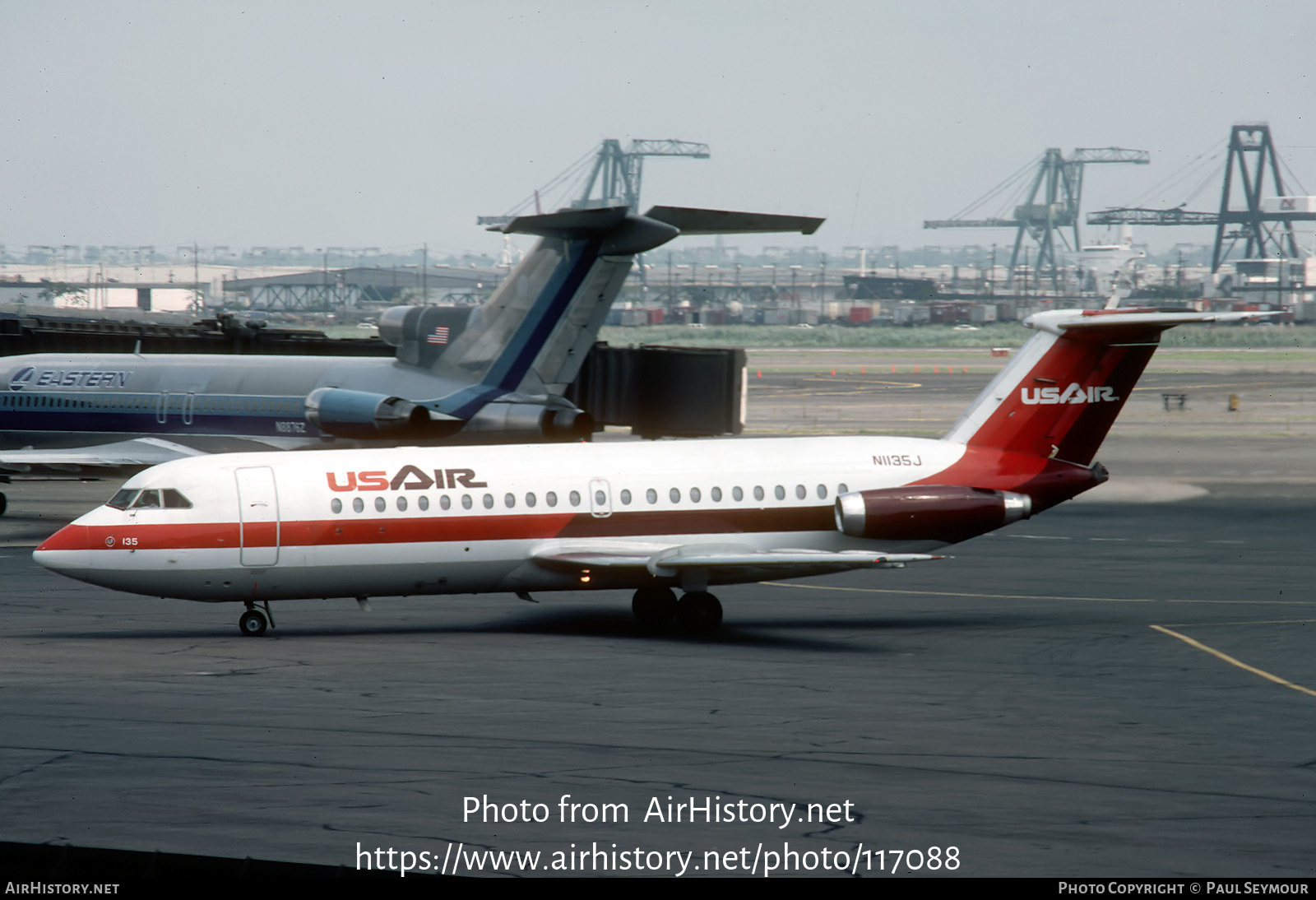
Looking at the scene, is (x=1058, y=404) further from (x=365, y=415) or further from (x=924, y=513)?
(x=365, y=415)

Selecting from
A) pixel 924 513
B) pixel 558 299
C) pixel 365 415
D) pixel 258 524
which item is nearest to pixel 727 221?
pixel 558 299

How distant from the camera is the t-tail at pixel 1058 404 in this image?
27469mm

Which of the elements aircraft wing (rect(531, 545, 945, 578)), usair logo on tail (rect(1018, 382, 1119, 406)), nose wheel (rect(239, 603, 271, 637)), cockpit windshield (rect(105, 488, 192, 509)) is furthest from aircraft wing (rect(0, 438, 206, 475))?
usair logo on tail (rect(1018, 382, 1119, 406))

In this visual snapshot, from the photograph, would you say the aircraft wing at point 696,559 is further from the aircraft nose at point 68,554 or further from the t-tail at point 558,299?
the t-tail at point 558,299

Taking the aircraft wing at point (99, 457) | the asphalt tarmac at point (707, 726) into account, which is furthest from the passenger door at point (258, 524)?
the aircraft wing at point (99, 457)

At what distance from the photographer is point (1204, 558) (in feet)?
114

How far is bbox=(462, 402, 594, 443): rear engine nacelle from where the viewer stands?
36.2 metres

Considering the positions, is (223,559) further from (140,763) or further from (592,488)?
(140,763)

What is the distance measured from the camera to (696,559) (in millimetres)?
24359

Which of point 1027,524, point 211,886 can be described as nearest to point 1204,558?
point 1027,524

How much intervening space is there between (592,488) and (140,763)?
37.9 ft

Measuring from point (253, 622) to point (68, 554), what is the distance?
3.14 metres

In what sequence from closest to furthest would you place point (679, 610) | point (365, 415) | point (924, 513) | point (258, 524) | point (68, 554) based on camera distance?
point (68, 554) → point (258, 524) → point (679, 610) → point (924, 513) → point (365, 415)

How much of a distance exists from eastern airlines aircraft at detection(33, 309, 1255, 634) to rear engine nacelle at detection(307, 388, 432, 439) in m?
9.52
